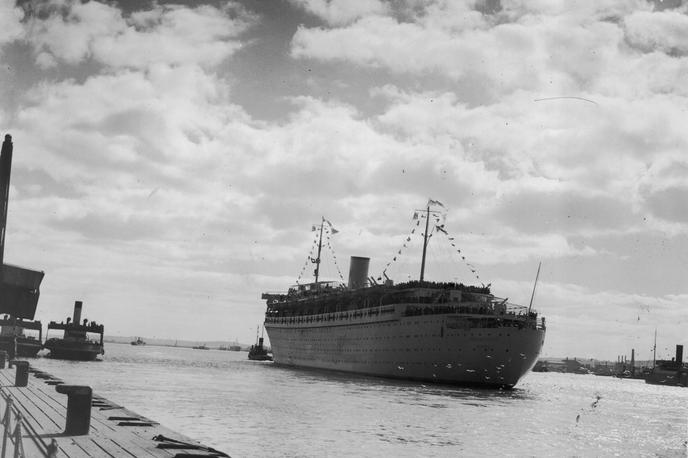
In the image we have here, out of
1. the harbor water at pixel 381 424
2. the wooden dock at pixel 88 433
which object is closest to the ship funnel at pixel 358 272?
the harbor water at pixel 381 424

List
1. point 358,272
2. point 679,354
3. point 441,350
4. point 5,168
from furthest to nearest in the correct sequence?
1. point 679,354
2. point 358,272
3. point 441,350
4. point 5,168

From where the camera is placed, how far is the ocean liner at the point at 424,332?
56625 millimetres

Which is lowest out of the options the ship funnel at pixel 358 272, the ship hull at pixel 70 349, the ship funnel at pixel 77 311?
the ship hull at pixel 70 349

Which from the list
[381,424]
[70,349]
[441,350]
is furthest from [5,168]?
[70,349]

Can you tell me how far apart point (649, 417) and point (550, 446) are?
80.8 ft

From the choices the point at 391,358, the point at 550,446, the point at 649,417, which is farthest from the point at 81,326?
the point at 550,446

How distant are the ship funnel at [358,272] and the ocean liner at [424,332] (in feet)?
0.39

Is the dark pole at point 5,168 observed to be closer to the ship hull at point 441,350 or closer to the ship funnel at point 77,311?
the ship hull at point 441,350

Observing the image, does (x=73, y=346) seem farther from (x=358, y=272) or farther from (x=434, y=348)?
(x=434, y=348)

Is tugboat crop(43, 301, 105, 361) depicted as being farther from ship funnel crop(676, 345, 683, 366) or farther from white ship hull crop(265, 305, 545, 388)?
ship funnel crop(676, 345, 683, 366)

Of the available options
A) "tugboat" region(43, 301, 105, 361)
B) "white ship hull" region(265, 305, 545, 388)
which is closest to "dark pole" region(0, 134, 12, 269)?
"white ship hull" region(265, 305, 545, 388)

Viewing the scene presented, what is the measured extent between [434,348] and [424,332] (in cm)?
182

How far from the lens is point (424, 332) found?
6009 centimetres

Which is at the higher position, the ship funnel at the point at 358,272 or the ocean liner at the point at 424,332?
the ship funnel at the point at 358,272
